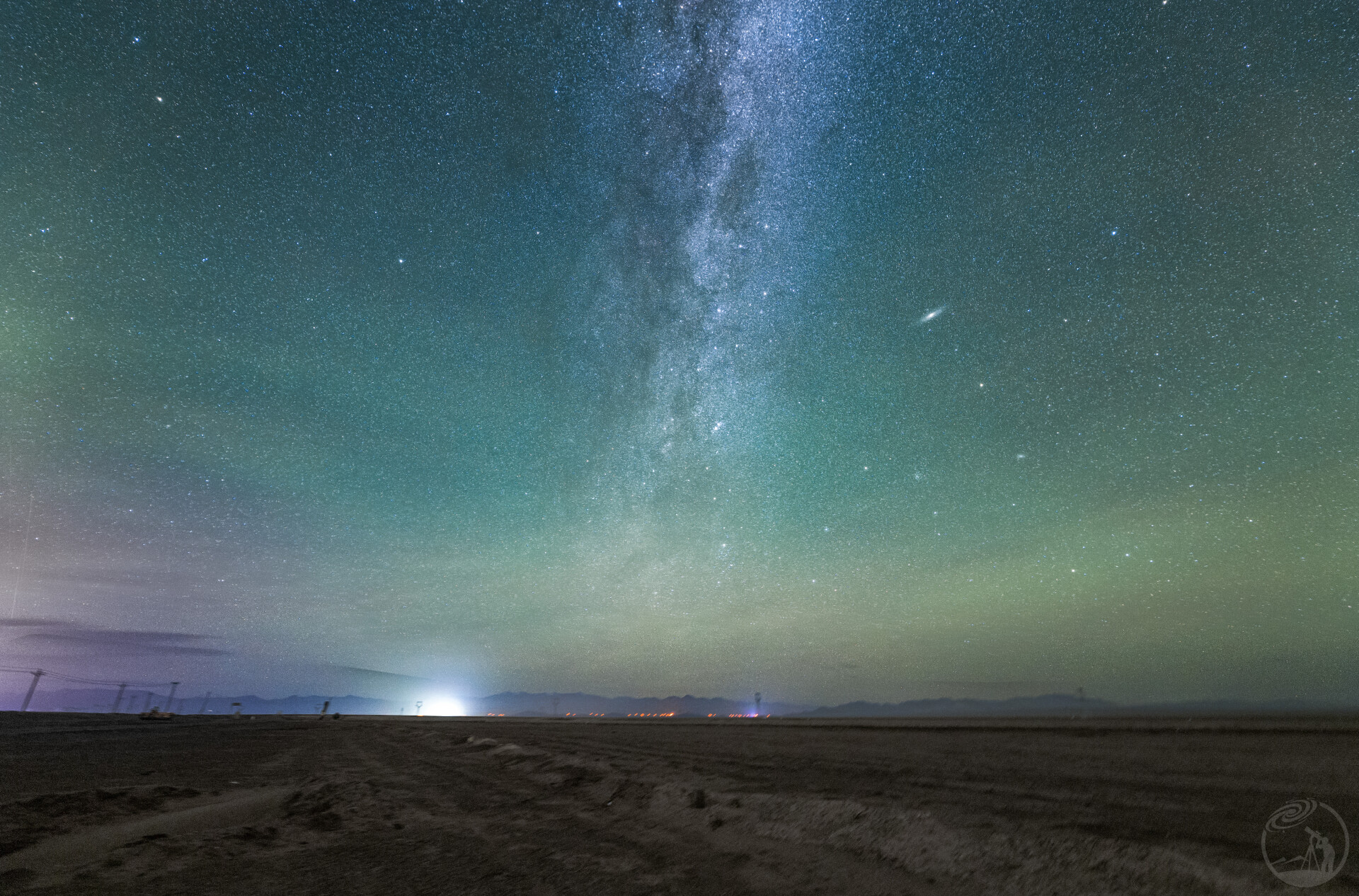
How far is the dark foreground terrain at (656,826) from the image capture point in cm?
809

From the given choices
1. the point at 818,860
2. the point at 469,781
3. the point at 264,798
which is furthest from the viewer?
the point at 469,781

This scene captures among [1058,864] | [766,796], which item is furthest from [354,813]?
[1058,864]

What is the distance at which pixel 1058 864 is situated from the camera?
8172 millimetres

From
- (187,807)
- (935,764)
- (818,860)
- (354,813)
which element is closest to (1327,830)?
(818,860)

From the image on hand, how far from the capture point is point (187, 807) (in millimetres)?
12656

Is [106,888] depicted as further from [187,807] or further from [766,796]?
[766,796]

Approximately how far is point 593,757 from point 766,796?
15689 mm

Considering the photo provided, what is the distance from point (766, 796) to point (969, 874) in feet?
22.0

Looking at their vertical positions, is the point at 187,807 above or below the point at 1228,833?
above

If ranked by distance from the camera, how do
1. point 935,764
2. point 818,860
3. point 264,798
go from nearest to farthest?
point 818,860, point 264,798, point 935,764

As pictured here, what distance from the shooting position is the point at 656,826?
39.7ft

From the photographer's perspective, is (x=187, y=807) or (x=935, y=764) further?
(x=935, y=764)

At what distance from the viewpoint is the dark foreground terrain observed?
8.09 metres

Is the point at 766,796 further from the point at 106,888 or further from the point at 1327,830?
the point at 106,888
